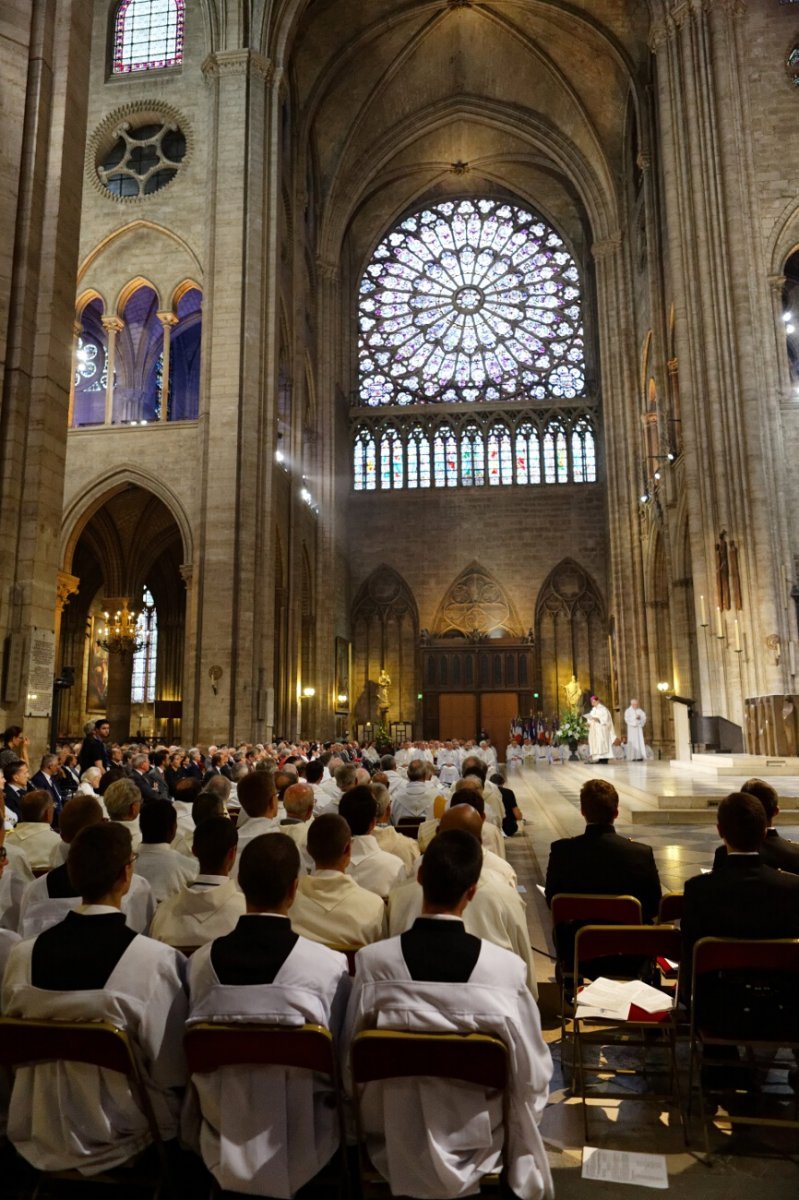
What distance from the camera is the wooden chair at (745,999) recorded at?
2.66 meters

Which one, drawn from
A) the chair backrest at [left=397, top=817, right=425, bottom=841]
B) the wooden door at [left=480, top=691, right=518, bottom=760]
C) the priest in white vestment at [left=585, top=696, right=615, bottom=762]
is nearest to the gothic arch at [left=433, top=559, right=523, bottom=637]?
the wooden door at [left=480, top=691, right=518, bottom=760]

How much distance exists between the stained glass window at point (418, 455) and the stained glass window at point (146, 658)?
9950mm

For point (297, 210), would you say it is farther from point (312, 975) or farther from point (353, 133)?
point (312, 975)

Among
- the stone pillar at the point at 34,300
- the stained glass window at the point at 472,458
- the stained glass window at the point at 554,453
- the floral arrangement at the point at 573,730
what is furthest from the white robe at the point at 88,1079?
the stained glass window at the point at 554,453

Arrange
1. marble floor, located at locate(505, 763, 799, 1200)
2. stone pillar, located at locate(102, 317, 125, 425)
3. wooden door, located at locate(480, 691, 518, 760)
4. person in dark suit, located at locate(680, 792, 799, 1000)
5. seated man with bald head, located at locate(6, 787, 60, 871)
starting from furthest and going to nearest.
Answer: wooden door, located at locate(480, 691, 518, 760) < stone pillar, located at locate(102, 317, 125, 425) < seated man with bald head, located at locate(6, 787, 60, 871) < person in dark suit, located at locate(680, 792, 799, 1000) < marble floor, located at locate(505, 763, 799, 1200)

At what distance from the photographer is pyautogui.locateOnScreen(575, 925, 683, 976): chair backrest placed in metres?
3.04

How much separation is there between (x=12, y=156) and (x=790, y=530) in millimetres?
14393

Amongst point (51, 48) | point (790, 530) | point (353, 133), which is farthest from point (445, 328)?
point (51, 48)

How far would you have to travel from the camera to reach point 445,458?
1214 inches

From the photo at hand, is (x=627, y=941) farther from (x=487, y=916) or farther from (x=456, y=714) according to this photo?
(x=456, y=714)

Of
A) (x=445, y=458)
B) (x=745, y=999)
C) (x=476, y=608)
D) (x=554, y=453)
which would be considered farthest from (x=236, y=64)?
(x=745, y=999)

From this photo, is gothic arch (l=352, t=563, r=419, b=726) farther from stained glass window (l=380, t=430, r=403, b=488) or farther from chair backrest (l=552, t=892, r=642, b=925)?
chair backrest (l=552, t=892, r=642, b=925)

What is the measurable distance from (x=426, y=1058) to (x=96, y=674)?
27382mm

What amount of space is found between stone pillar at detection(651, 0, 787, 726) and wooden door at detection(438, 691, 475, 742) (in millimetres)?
12645
